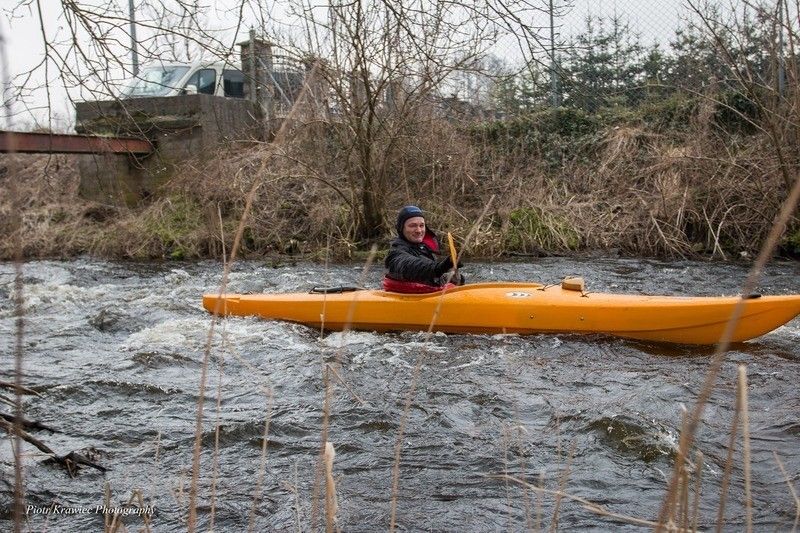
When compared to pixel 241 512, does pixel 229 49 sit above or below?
→ above

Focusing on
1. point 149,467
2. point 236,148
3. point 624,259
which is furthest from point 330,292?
point 236,148

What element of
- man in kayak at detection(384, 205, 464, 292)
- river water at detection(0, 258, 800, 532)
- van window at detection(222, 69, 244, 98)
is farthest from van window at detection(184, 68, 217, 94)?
man in kayak at detection(384, 205, 464, 292)

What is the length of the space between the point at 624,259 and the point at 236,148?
6.50m

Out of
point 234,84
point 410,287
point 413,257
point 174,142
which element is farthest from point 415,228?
point 234,84

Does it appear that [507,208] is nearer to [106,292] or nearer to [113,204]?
[106,292]

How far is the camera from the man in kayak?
20.3 feet

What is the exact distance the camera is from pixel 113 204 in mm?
13141

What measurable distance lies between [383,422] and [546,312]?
2.09 m

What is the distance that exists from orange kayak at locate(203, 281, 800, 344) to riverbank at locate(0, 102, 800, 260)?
3.49 m

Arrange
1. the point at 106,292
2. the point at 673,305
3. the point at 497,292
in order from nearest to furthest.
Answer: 1. the point at 673,305
2. the point at 497,292
3. the point at 106,292

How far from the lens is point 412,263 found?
20.3ft

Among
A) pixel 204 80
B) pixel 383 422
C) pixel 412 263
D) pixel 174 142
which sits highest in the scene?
pixel 204 80

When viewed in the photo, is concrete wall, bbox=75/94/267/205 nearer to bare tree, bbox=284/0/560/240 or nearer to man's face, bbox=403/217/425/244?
bare tree, bbox=284/0/560/240

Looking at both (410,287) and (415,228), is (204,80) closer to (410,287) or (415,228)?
(415,228)
